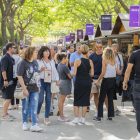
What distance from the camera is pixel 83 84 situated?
7199 millimetres

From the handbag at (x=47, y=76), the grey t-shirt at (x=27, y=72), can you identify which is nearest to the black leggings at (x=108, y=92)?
the handbag at (x=47, y=76)

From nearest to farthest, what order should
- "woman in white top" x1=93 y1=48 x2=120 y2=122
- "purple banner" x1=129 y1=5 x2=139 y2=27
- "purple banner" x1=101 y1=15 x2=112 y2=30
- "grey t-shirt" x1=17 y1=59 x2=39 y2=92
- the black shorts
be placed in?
"grey t-shirt" x1=17 y1=59 x2=39 y2=92, "woman in white top" x1=93 y1=48 x2=120 y2=122, the black shorts, "purple banner" x1=129 y1=5 x2=139 y2=27, "purple banner" x1=101 y1=15 x2=112 y2=30

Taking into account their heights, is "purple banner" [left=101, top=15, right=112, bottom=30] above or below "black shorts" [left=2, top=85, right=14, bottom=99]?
above

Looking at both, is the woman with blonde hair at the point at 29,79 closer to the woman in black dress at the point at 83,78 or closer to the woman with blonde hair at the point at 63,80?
the woman in black dress at the point at 83,78

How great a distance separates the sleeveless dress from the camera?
716 cm

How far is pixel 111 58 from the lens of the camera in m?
7.33

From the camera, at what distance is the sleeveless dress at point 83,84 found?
23.5ft

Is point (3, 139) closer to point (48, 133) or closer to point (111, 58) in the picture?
point (48, 133)

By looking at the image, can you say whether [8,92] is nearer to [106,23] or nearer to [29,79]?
[29,79]

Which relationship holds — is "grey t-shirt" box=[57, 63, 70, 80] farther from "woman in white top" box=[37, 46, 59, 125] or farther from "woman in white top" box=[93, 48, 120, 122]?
"woman in white top" box=[93, 48, 120, 122]

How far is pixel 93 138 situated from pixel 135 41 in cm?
930

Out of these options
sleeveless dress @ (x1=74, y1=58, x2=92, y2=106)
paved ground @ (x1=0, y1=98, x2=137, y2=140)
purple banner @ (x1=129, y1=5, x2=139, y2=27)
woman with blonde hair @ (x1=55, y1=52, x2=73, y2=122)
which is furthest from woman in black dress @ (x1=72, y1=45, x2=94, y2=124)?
purple banner @ (x1=129, y1=5, x2=139, y2=27)

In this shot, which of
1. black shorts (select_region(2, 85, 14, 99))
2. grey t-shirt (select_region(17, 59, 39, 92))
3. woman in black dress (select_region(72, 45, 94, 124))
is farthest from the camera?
black shorts (select_region(2, 85, 14, 99))

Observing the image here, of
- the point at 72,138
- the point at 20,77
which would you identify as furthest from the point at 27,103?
the point at 72,138
